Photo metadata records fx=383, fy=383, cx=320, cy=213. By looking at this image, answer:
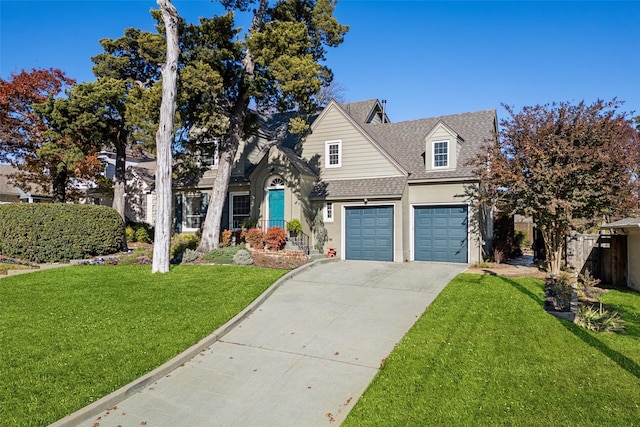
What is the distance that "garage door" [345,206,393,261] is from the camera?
53.4ft

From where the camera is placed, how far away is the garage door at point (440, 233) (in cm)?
1570

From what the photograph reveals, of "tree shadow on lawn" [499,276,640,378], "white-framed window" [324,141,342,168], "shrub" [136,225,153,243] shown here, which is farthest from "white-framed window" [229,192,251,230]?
"tree shadow on lawn" [499,276,640,378]

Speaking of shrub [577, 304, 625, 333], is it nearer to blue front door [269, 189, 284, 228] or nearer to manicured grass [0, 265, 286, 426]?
manicured grass [0, 265, 286, 426]

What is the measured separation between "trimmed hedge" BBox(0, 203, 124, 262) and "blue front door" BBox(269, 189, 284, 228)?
23.0 ft

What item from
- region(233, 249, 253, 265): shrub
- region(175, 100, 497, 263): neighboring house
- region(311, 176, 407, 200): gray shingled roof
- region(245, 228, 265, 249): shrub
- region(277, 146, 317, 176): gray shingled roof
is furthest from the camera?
region(277, 146, 317, 176): gray shingled roof

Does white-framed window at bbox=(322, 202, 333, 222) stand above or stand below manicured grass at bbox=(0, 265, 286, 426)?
above

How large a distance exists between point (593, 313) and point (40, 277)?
14.4 metres

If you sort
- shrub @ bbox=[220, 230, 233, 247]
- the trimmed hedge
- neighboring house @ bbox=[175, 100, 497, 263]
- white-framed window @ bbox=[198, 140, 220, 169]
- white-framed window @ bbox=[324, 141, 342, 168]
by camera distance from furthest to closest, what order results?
white-framed window @ bbox=[324, 141, 342, 168] → white-framed window @ bbox=[198, 140, 220, 169] → shrub @ bbox=[220, 230, 233, 247] → neighboring house @ bbox=[175, 100, 497, 263] → the trimmed hedge

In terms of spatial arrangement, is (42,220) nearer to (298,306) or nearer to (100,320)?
(100,320)

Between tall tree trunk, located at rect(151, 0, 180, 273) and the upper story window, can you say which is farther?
the upper story window

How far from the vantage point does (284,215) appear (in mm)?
16984

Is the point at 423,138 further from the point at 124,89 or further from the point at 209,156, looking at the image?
the point at 124,89

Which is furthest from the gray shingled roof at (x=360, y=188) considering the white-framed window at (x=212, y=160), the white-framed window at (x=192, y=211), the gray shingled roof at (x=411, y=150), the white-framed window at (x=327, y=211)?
the white-framed window at (x=192, y=211)

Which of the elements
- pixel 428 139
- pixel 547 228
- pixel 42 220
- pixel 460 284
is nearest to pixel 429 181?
pixel 428 139
